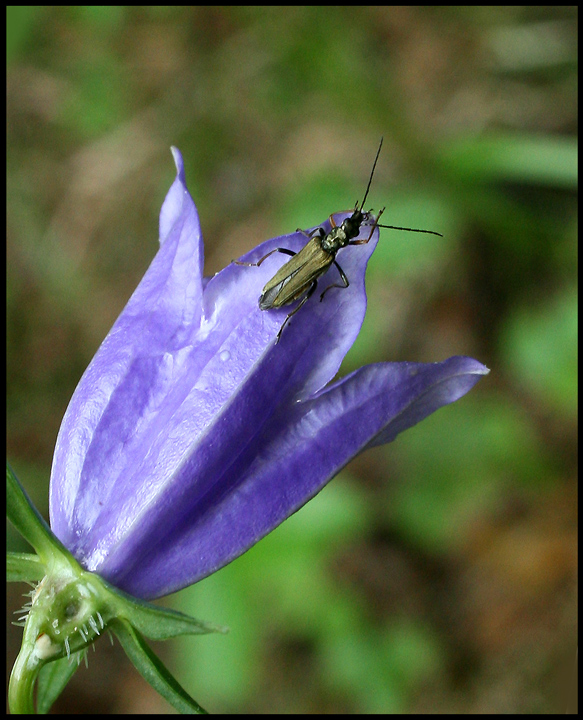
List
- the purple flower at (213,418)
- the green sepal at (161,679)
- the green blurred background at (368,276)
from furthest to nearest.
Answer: the green blurred background at (368,276), the purple flower at (213,418), the green sepal at (161,679)

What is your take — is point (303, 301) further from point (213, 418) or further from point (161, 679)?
point (161, 679)

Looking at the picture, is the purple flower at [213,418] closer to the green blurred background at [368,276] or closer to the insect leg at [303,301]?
the insect leg at [303,301]

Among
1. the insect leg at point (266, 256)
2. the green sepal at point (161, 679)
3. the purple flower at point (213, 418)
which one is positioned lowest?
the green sepal at point (161, 679)

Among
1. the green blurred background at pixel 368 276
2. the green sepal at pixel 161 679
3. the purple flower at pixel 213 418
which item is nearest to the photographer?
the green sepal at pixel 161 679

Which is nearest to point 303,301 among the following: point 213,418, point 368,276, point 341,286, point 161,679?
point 341,286

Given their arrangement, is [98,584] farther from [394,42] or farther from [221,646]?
[394,42]

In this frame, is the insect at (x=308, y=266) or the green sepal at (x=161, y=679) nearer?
the green sepal at (x=161, y=679)

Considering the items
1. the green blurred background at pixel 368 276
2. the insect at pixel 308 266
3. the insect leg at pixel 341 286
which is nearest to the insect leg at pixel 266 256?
the insect at pixel 308 266

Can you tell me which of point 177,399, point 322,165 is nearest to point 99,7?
point 322,165

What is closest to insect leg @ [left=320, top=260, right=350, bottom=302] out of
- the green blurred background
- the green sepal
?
the green sepal
